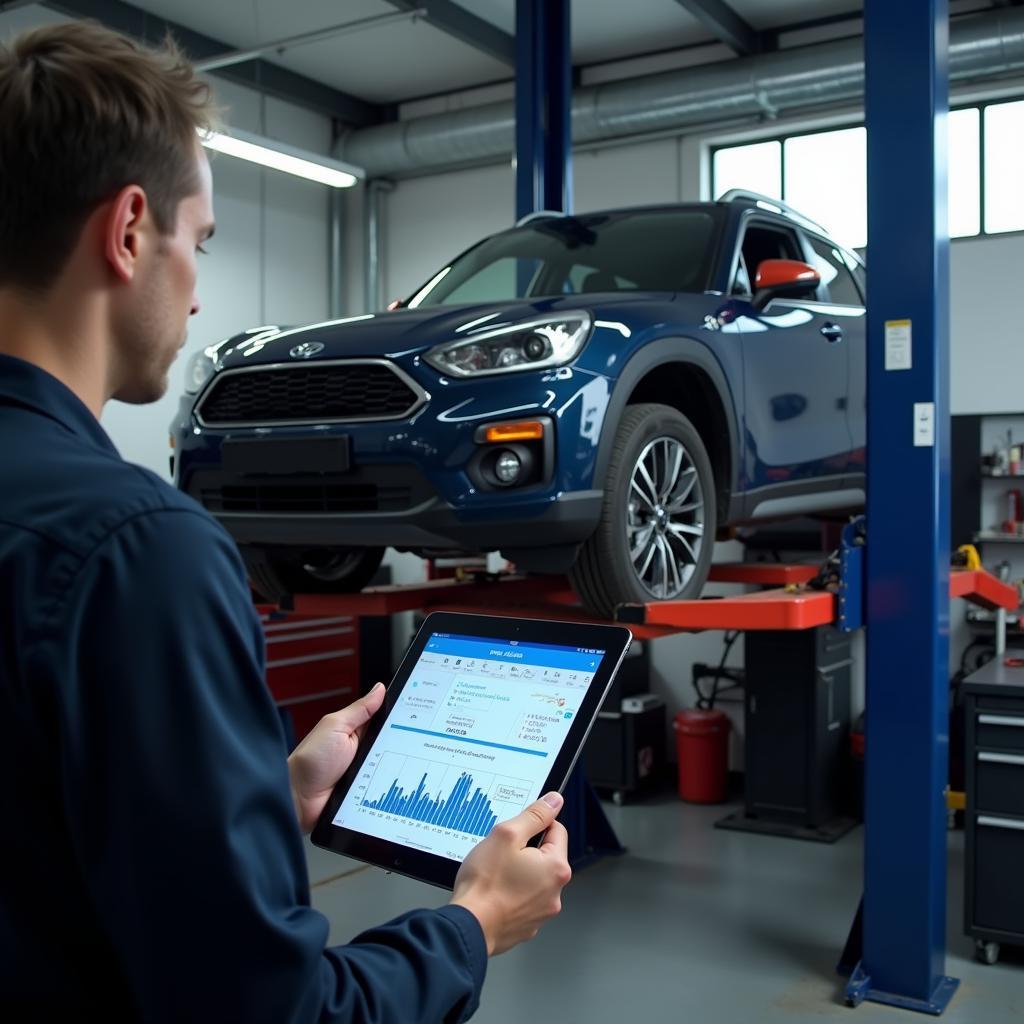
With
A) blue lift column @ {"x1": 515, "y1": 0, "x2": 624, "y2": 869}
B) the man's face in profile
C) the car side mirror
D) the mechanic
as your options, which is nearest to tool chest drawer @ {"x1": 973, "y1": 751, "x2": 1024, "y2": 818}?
blue lift column @ {"x1": 515, "y1": 0, "x2": 624, "y2": 869}

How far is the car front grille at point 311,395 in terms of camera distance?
3357 mm

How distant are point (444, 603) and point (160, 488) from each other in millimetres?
3431

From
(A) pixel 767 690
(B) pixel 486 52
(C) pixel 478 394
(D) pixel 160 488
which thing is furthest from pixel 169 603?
(B) pixel 486 52

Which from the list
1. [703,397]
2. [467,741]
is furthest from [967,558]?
[467,741]

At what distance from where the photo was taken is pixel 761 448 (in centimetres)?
418

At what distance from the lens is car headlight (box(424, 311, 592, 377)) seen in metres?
3.30

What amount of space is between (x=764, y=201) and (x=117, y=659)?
14.2 ft

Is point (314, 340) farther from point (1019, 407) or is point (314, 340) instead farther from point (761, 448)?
point (1019, 407)

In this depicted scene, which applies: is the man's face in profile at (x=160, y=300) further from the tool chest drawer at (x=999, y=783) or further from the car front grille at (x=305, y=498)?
the tool chest drawer at (x=999, y=783)

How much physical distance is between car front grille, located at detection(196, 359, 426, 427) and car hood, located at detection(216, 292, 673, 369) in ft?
0.13

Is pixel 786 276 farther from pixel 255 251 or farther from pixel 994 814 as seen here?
pixel 255 251

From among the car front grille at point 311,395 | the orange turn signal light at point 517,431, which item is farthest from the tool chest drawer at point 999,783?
the car front grille at point 311,395

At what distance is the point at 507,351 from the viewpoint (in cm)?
333

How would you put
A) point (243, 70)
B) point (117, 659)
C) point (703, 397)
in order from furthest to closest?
point (243, 70)
point (703, 397)
point (117, 659)
